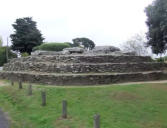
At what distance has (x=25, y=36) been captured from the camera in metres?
43.3

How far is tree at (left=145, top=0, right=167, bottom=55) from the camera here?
1744 cm

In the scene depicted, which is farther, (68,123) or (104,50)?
(104,50)

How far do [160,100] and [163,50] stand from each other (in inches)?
501

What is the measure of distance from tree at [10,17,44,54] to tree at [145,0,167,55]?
26.0m

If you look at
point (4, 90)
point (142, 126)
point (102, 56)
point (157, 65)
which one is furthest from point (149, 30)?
point (142, 126)

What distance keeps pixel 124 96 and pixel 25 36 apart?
35.7m

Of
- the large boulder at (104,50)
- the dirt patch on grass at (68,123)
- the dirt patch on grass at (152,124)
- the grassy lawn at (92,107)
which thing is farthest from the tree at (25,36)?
the dirt patch on grass at (152,124)

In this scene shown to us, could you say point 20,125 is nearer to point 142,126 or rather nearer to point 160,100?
point 142,126

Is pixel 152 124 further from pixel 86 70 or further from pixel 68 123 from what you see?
pixel 86 70

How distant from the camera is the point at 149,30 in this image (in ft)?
69.0

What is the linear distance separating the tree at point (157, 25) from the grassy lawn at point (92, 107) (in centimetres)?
697

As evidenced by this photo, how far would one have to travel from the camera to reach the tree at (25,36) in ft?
142

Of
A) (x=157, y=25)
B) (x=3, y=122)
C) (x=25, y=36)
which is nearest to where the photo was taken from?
(x=3, y=122)

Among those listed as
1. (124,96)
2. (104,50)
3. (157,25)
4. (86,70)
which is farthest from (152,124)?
(104,50)
